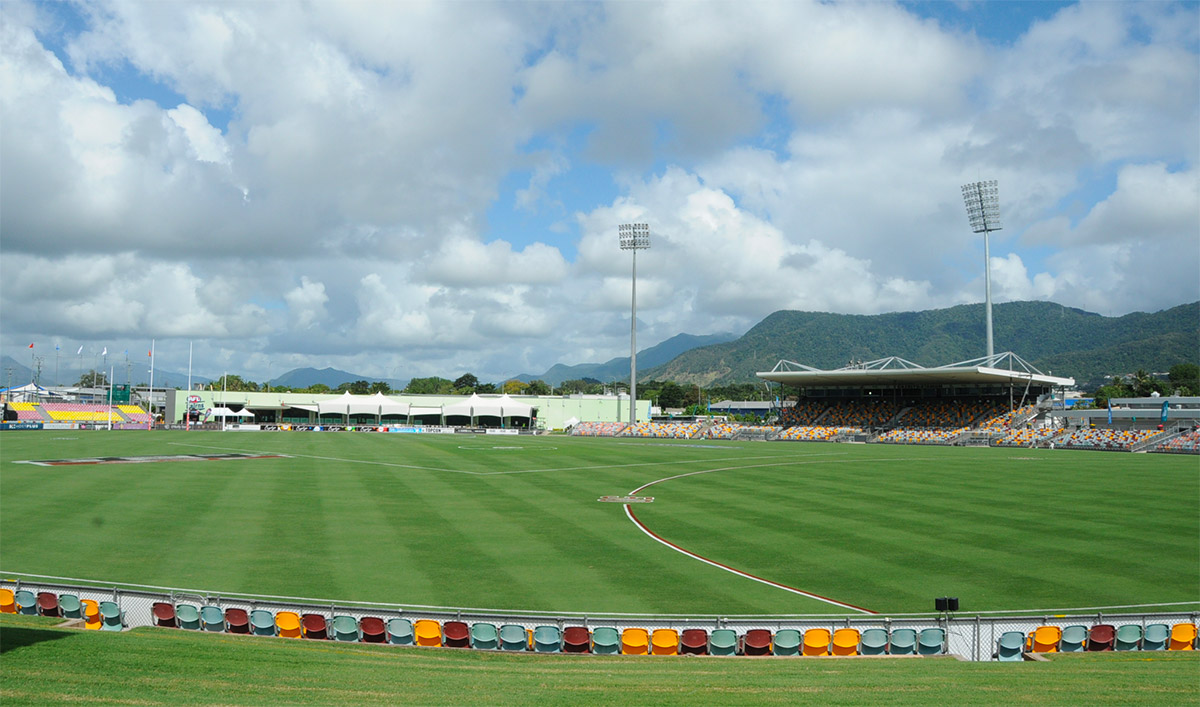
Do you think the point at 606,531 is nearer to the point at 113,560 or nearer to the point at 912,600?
the point at 912,600

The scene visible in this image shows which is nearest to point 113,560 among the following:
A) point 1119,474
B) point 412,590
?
point 412,590

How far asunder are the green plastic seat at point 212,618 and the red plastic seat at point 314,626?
163 cm

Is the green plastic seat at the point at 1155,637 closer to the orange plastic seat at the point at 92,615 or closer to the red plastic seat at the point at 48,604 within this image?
the orange plastic seat at the point at 92,615

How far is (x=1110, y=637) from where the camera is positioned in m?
16.1

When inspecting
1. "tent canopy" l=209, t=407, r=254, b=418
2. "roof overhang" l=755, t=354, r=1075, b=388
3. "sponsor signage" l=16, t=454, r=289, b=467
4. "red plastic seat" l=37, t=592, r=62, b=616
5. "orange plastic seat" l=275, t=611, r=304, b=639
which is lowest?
"orange plastic seat" l=275, t=611, r=304, b=639

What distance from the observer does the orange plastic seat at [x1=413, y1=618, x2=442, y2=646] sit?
16.3 m

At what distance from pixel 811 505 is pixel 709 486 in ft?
27.1

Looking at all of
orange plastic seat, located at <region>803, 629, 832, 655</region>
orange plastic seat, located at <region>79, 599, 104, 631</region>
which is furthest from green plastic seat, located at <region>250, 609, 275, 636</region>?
orange plastic seat, located at <region>803, 629, 832, 655</region>

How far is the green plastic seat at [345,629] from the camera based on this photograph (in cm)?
1655

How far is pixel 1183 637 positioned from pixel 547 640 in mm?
12831

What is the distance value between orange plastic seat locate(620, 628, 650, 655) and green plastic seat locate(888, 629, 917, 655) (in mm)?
4860

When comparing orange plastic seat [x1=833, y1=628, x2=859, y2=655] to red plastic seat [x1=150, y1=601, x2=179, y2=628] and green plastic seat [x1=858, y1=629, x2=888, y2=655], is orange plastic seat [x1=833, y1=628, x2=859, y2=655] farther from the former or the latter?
red plastic seat [x1=150, y1=601, x2=179, y2=628]

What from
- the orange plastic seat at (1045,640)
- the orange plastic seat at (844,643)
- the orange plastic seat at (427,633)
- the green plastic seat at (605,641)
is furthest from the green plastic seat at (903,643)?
the orange plastic seat at (427,633)

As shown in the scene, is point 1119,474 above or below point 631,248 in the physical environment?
below
